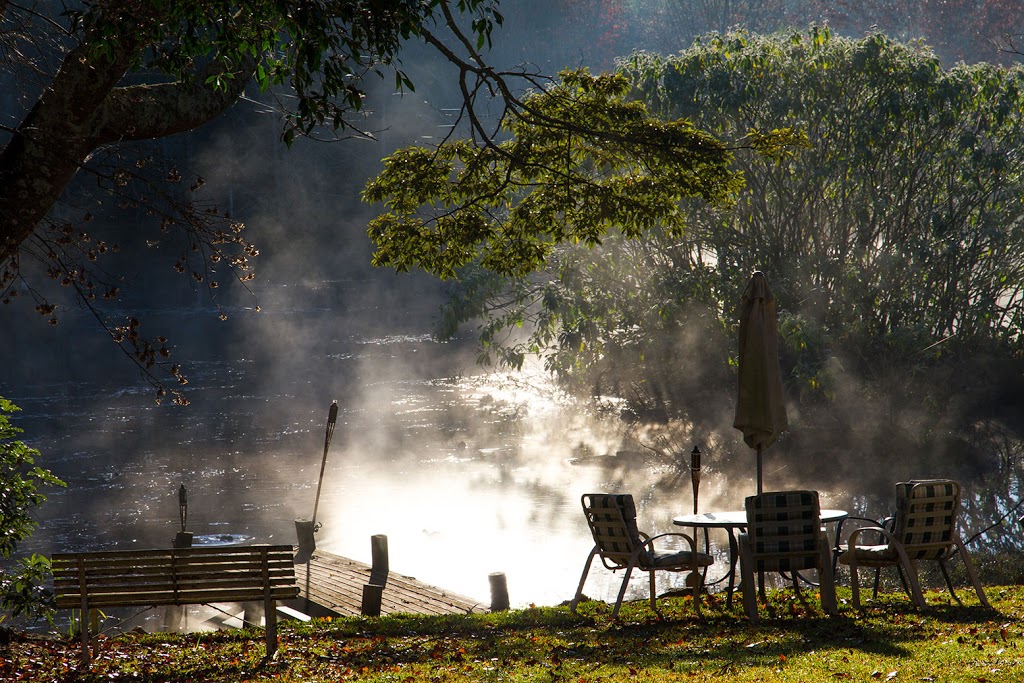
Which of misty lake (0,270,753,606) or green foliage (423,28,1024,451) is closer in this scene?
misty lake (0,270,753,606)

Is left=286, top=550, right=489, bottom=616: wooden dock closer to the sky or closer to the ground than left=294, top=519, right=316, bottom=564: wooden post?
closer to the ground

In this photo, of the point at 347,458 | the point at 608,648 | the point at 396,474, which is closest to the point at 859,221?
the point at 396,474

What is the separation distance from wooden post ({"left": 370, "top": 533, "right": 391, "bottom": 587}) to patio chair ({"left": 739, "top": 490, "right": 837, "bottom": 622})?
5818 mm

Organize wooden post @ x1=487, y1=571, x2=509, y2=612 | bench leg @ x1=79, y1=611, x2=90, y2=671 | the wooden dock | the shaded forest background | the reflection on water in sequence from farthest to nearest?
the shaded forest background, the reflection on water, the wooden dock, wooden post @ x1=487, y1=571, x2=509, y2=612, bench leg @ x1=79, y1=611, x2=90, y2=671

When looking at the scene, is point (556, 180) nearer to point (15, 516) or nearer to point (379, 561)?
point (379, 561)

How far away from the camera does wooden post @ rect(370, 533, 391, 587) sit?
12.5 m

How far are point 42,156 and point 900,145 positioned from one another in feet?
59.7

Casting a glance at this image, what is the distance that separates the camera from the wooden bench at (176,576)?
289 inches

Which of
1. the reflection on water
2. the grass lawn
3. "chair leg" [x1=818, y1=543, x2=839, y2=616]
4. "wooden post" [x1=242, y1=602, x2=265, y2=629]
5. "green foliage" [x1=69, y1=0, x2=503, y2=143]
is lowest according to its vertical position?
"wooden post" [x1=242, y1=602, x2=265, y2=629]

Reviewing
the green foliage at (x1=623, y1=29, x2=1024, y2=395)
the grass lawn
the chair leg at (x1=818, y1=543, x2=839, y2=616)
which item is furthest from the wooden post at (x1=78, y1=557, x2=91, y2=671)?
the green foliage at (x1=623, y1=29, x2=1024, y2=395)

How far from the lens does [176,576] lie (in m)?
7.39

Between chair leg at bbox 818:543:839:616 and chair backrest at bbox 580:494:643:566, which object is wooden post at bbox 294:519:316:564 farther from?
chair leg at bbox 818:543:839:616

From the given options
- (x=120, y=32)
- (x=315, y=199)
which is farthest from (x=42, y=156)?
(x=315, y=199)

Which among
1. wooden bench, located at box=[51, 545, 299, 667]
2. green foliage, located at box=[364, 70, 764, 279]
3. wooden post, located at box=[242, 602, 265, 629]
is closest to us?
wooden bench, located at box=[51, 545, 299, 667]
